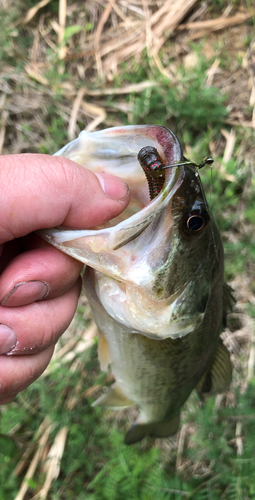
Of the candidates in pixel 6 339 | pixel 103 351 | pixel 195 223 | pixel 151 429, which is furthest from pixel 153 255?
pixel 151 429

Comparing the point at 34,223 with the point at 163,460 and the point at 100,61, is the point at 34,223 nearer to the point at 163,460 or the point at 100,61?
the point at 163,460

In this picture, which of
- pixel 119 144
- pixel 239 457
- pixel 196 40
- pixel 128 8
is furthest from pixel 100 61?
pixel 239 457

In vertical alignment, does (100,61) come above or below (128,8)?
below

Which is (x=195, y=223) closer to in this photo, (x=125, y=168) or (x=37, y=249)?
(x=125, y=168)

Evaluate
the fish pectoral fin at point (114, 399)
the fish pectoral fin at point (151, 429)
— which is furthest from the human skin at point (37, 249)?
the fish pectoral fin at point (151, 429)

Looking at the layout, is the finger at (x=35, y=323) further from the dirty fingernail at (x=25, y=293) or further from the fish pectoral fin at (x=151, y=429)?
the fish pectoral fin at (x=151, y=429)
